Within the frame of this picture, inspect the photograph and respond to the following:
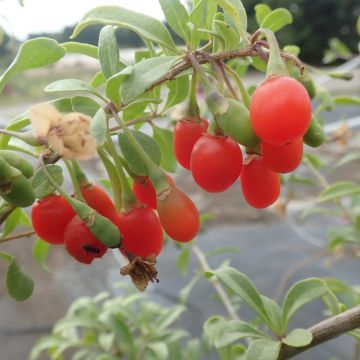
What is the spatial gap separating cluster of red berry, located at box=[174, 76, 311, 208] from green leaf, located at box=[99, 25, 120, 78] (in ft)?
0.25

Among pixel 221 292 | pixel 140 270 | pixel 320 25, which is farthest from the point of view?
pixel 320 25

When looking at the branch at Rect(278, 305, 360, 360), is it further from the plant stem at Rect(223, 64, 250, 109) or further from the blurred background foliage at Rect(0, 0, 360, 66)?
the blurred background foliage at Rect(0, 0, 360, 66)

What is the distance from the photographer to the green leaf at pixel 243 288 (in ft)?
1.83

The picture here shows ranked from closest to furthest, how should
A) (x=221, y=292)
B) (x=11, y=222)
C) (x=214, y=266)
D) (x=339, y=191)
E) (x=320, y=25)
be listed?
1. (x=11, y=222)
2. (x=339, y=191)
3. (x=221, y=292)
4. (x=214, y=266)
5. (x=320, y=25)

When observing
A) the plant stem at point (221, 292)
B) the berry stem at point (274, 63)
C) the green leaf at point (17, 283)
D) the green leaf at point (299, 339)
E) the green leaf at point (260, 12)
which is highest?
the berry stem at point (274, 63)

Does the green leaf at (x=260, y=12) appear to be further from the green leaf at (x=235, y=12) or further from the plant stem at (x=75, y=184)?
the plant stem at (x=75, y=184)

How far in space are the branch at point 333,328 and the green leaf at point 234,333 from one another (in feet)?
0.11

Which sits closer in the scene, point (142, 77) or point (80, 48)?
point (142, 77)

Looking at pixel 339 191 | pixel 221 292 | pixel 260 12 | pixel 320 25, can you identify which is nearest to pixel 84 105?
pixel 260 12

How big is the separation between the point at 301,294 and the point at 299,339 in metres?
0.08

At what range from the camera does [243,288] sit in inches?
22.4

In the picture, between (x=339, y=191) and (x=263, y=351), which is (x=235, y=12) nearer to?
(x=263, y=351)

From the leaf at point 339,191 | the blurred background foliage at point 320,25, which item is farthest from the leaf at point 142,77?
the blurred background foliage at point 320,25

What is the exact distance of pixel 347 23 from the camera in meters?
11.6
